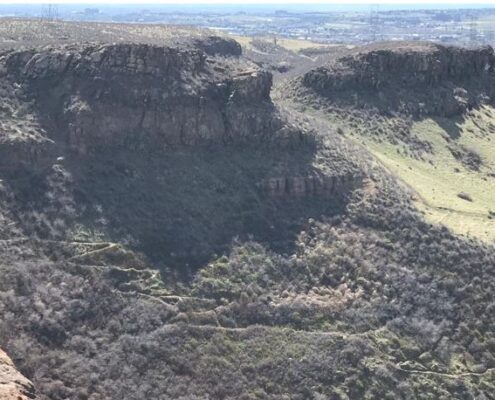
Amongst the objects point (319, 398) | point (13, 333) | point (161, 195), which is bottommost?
point (319, 398)

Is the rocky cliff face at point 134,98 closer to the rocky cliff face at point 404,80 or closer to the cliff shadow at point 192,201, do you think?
the cliff shadow at point 192,201

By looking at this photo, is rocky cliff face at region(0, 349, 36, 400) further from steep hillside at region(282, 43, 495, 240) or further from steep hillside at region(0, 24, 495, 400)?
steep hillside at region(282, 43, 495, 240)

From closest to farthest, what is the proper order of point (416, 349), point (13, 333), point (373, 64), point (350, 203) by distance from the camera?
1. point (13, 333)
2. point (416, 349)
3. point (350, 203)
4. point (373, 64)

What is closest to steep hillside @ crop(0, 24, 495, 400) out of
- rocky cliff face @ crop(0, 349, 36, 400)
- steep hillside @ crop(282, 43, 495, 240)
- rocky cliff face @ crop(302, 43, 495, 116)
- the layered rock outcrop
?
the layered rock outcrop

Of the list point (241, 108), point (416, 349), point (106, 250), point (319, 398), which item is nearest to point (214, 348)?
point (319, 398)

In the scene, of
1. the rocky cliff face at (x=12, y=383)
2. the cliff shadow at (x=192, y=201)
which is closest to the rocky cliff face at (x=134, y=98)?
the cliff shadow at (x=192, y=201)

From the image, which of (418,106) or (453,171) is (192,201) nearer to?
(453,171)

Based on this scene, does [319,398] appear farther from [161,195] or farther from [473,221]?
[473,221]
